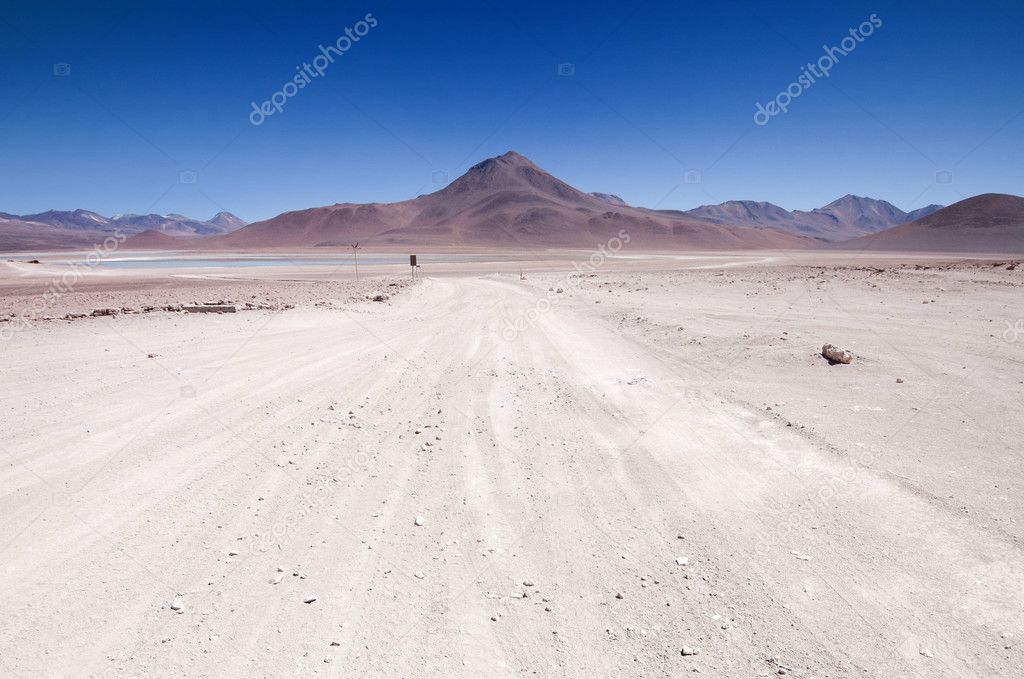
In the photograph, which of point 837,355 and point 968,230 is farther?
point 968,230

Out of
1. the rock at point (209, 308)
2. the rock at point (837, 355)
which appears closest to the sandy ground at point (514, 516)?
the rock at point (837, 355)

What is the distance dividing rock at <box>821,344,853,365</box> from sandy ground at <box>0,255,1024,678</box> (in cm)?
19

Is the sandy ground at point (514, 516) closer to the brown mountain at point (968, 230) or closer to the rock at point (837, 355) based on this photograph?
the rock at point (837, 355)

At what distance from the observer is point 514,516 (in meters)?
3.93

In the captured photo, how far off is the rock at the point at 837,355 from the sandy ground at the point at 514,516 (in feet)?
0.61

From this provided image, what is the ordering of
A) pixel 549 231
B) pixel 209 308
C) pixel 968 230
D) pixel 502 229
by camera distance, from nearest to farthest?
pixel 209 308 < pixel 968 230 < pixel 549 231 < pixel 502 229

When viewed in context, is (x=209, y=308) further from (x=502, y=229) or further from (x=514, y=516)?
(x=502, y=229)

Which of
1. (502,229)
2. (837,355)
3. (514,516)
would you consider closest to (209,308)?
(514,516)

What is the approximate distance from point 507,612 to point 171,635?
1.79m

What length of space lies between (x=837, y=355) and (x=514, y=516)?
6.08 m

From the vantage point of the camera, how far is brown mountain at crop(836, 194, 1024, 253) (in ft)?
306

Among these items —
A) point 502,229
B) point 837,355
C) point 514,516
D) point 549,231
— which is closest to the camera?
point 514,516

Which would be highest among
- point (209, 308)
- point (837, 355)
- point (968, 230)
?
point (968, 230)

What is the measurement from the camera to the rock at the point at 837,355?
763 centimetres
